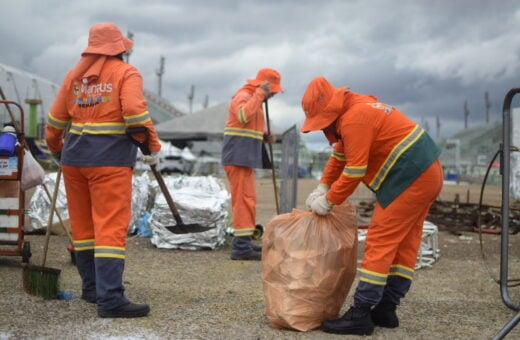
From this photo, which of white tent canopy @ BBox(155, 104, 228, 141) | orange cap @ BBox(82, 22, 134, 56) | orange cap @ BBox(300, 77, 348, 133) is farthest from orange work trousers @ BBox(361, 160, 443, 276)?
white tent canopy @ BBox(155, 104, 228, 141)

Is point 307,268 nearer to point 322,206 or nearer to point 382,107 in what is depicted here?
point 322,206

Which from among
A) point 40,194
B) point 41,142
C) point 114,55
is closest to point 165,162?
point 41,142

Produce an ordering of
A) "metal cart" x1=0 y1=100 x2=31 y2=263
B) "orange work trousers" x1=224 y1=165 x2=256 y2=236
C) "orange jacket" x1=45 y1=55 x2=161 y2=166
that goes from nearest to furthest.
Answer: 1. "orange jacket" x1=45 y1=55 x2=161 y2=166
2. "metal cart" x1=0 y1=100 x2=31 y2=263
3. "orange work trousers" x1=224 y1=165 x2=256 y2=236

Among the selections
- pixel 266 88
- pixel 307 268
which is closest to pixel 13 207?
pixel 266 88

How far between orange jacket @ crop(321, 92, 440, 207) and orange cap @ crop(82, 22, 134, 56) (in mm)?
1481

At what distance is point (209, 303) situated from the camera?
13.0 feet

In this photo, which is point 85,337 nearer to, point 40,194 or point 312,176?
point 40,194

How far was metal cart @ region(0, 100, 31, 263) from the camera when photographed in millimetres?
4922

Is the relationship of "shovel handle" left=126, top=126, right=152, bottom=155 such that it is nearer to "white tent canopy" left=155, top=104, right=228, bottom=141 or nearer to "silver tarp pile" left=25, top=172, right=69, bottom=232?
"silver tarp pile" left=25, top=172, right=69, bottom=232

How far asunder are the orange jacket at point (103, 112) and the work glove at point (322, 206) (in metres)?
1.10

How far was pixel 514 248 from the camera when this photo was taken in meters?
6.98

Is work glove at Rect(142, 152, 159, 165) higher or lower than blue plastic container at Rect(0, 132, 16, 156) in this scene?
lower

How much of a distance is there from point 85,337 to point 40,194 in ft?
14.7

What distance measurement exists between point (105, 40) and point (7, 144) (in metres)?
1.63
